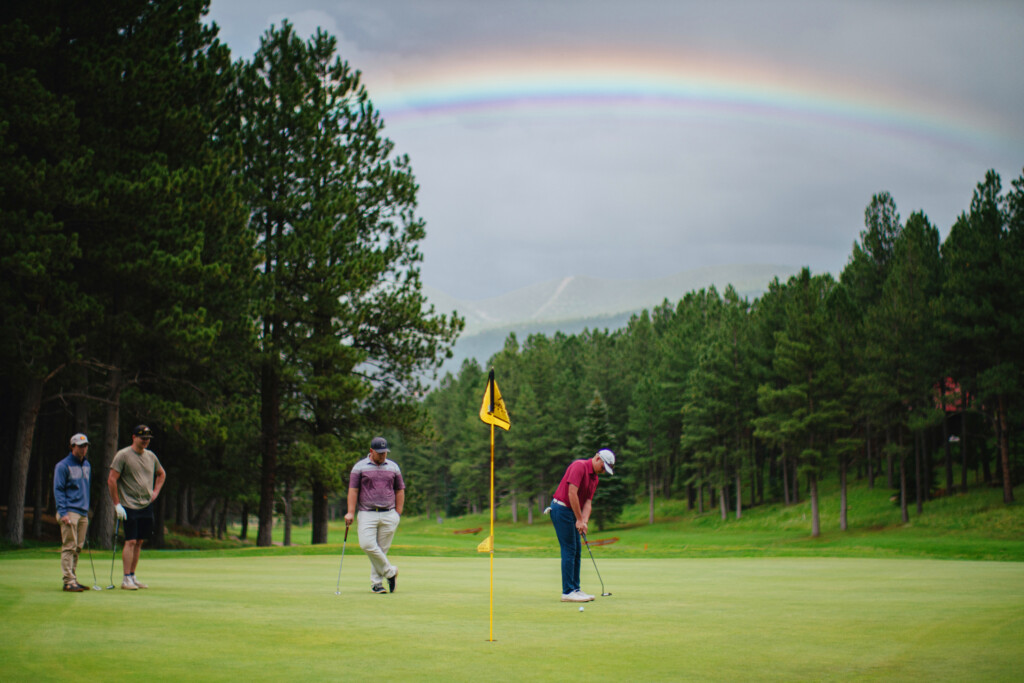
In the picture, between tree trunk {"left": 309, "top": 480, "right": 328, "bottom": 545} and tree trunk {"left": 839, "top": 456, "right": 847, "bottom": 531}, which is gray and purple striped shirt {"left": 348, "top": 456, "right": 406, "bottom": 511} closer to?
tree trunk {"left": 309, "top": 480, "right": 328, "bottom": 545}

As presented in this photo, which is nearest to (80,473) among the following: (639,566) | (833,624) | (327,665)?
(327,665)

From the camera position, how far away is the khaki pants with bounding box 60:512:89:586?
12.1m

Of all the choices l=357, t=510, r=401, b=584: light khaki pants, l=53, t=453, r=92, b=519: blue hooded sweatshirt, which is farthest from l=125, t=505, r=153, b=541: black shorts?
l=357, t=510, r=401, b=584: light khaki pants

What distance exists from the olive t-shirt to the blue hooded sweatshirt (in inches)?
20.2

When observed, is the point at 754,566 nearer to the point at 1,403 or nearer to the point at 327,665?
the point at 327,665

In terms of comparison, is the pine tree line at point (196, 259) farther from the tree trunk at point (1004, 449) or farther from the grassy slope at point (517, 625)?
the tree trunk at point (1004, 449)

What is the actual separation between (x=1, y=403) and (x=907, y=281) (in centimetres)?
4632

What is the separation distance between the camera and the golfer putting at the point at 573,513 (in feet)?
39.1

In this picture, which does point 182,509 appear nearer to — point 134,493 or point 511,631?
point 134,493

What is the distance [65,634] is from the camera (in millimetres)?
8109

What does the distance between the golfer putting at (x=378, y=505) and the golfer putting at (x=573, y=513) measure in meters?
2.63

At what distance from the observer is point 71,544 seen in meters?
12.4

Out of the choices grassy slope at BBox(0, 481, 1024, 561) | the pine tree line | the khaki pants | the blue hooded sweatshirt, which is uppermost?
the pine tree line

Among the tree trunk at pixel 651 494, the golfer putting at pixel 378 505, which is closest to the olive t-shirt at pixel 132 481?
the golfer putting at pixel 378 505
